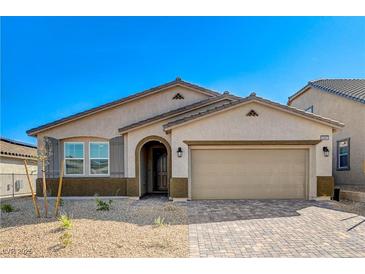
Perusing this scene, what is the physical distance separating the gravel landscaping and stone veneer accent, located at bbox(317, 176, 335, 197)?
694cm

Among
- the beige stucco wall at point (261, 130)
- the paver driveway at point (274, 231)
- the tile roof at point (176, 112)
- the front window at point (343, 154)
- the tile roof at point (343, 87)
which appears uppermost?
the tile roof at point (343, 87)

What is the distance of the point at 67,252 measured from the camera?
17.4 ft

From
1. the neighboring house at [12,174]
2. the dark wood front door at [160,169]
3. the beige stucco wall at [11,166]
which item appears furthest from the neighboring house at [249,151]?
the beige stucco wall at [11,166]

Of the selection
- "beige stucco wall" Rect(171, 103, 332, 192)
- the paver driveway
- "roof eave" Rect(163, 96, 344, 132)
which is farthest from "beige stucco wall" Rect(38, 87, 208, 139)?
the paver driveway

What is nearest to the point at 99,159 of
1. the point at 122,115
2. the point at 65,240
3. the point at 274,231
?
the point at 122,115

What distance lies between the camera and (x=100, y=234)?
21.5ft

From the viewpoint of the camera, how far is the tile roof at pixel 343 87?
48.3 ft

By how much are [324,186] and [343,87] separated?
8.99 meters

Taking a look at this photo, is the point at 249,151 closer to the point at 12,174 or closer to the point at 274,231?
the point at 274,231

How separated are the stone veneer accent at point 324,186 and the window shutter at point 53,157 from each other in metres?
13.5

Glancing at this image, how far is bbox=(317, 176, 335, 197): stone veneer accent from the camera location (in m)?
11.9

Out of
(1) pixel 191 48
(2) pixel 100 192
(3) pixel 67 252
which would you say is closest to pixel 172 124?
(1) pixel 191 48

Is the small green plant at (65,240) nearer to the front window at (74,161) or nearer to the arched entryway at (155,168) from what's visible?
the front window at (74,161)
